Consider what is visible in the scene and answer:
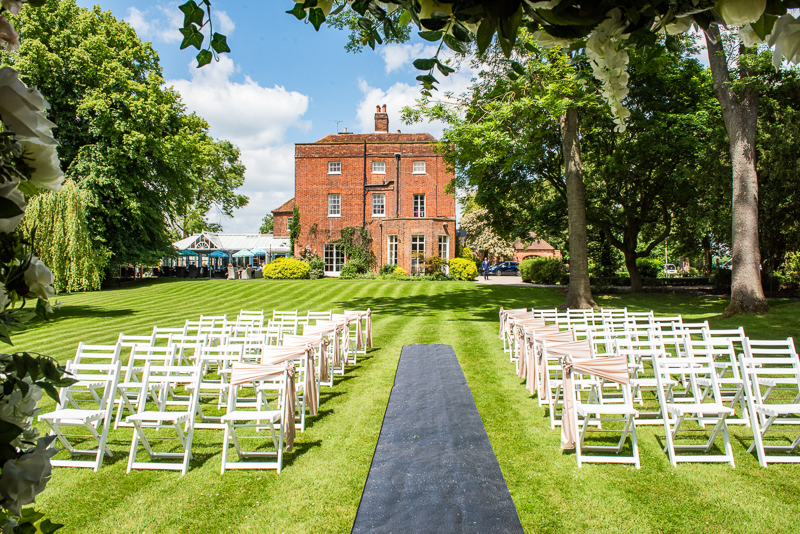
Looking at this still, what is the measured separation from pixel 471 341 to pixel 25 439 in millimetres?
11531

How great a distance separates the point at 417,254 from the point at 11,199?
1210 inches

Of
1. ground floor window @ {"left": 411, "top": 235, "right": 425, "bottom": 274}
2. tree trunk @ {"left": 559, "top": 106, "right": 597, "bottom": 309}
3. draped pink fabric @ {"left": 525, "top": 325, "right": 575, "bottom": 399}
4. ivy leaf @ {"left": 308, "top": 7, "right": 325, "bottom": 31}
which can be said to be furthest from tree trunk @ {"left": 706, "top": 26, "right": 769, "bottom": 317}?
ground floor window @ {"left": 411, "top": 235, "right": 425, "bottom": 274}

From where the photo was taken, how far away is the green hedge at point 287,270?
30188 millimetres

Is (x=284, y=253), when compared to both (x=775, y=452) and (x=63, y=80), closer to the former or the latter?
(x=63, y=80)

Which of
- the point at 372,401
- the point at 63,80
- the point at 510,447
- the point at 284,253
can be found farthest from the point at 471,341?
the point at 284,253

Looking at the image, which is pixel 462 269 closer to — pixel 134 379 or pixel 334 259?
pixel 334 259

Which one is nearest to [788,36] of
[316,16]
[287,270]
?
[316,16]

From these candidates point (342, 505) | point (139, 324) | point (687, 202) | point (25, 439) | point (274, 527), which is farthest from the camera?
point (687, 202)

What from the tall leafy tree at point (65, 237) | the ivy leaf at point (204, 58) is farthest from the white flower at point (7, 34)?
the tall leafy tree at point (65, 237)

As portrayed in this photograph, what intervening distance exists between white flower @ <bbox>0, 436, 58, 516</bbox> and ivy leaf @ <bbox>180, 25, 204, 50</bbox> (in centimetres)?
122

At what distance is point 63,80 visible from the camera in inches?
971

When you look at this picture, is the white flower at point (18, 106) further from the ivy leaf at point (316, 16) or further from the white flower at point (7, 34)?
the ivy leaf at point (316, 16)

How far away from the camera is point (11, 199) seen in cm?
108

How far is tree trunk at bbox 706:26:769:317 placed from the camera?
14.6 m
